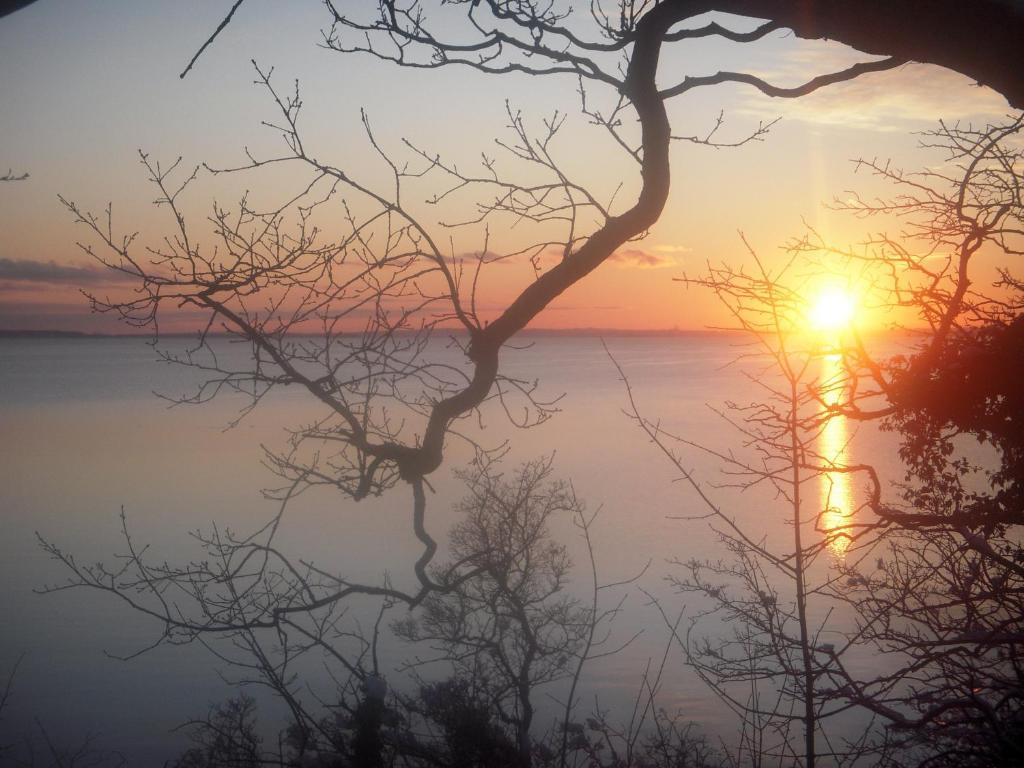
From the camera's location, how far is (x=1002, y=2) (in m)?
2.46

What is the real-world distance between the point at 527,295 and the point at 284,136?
148 cm

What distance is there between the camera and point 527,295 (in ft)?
10.4

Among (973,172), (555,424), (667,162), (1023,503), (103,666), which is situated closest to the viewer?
(667,162)

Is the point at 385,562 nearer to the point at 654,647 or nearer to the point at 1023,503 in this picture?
the point at 654,647

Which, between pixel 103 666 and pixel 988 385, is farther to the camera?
pixel 103 666

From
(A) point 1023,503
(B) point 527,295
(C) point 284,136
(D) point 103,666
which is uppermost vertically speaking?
(C) point 284,136

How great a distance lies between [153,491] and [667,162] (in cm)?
4287

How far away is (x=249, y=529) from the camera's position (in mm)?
32812

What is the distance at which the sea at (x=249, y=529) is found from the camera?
22406 millimetres

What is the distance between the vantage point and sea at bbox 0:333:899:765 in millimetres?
22406

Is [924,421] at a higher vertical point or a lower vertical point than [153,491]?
higher

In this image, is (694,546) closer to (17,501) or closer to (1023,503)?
(1023,503)

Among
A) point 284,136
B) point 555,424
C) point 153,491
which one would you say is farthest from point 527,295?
point 555,424

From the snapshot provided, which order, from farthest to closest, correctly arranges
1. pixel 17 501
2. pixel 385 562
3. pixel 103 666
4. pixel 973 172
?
pixel 17 501 → pixel 385 562 → pixel 103 666 → pixel 973 172
